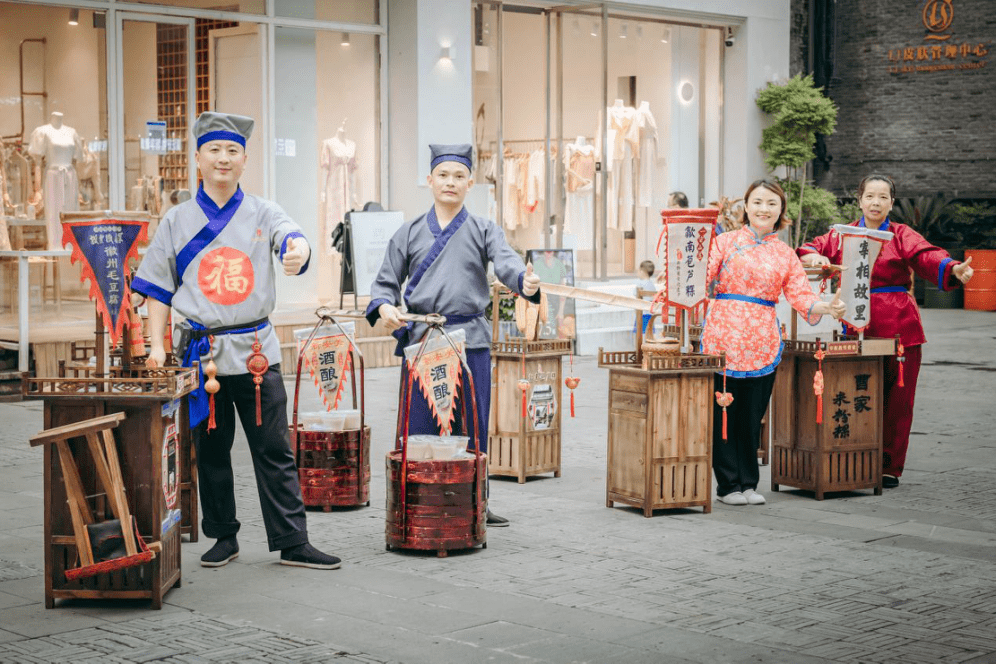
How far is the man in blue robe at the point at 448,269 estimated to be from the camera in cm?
617

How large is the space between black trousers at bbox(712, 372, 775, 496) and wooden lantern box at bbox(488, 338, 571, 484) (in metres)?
1.10

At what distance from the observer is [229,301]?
Answer: 540 centimetres

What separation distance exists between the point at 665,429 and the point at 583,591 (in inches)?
61.4

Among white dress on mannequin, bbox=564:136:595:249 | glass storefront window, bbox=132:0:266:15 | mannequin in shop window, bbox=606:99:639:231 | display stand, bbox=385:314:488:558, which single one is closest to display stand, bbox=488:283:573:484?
display stand, bbox=385:314:488:558

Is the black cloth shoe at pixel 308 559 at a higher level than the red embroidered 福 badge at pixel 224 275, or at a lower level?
lower

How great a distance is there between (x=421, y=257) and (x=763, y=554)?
2.05 m

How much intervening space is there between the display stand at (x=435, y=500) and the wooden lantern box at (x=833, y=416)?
2201mm

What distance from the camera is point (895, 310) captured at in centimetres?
765

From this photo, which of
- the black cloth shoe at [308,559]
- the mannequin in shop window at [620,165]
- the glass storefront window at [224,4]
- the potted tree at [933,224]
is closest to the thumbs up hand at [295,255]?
the black cloth shoe at [308,559]

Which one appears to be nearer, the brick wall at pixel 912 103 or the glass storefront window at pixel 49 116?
the glass storefront window at pixel 49 116

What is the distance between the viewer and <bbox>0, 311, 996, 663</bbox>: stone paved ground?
14.9 ft

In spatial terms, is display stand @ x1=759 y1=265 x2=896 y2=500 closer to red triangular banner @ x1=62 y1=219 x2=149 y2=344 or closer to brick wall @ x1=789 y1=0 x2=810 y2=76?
red triangular banner @ x1=62 y1=219 x2=149 y2=344

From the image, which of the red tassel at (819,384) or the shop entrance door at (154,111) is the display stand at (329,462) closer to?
the red tassel at (819,384)

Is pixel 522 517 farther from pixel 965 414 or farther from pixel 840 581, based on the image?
pixel 965 414
